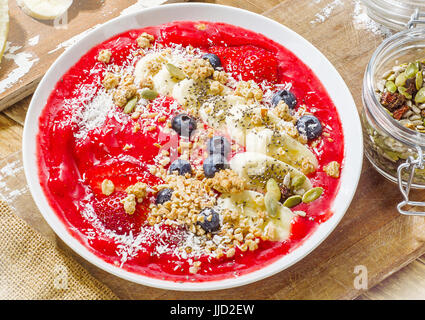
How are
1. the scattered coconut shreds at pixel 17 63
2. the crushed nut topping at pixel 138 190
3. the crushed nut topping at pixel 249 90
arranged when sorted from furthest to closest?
the scattered coconut shreds at pixel 17 63, the crushed nut topping at pixel 249 90, the crushed nut topping at pixel 138 190

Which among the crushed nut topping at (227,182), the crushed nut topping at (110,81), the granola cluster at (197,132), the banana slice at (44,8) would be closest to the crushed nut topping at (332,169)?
the granola cluster at (197,132)

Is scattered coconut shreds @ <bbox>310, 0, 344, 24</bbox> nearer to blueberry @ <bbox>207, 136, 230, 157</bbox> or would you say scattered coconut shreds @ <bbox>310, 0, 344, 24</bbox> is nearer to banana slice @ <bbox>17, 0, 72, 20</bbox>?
blueberry @ <bbox>207, 136, 230, 157</bbox>

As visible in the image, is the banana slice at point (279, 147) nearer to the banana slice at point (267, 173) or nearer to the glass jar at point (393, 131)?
the banana slice at point (267, 173)

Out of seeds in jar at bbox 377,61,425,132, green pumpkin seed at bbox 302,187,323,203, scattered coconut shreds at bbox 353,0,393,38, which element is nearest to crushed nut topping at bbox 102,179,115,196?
green pumpkin seed at bbox 302,187,323,203

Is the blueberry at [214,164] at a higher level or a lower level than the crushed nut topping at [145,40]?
lower

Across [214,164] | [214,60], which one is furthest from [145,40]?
[214,164]

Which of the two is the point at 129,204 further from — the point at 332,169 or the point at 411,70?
the point at 411,70
